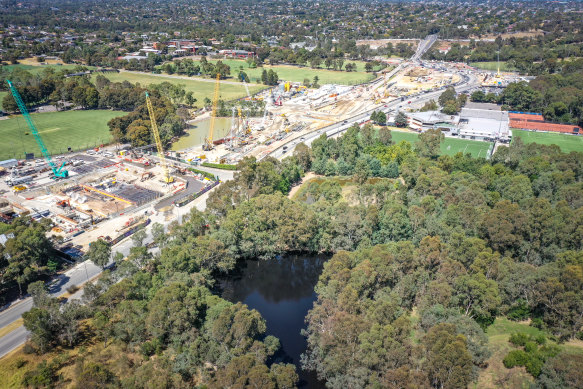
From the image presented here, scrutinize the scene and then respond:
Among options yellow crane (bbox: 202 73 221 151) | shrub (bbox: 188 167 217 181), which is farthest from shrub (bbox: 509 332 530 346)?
yellow crane (bbox: 202 73 221 151)

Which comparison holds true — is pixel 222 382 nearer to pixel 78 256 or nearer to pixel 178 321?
pixel 178 321

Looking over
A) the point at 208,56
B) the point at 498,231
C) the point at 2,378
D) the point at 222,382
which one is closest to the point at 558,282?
the point at 498,231

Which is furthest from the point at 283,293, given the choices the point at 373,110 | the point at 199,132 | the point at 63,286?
the point at 373,110

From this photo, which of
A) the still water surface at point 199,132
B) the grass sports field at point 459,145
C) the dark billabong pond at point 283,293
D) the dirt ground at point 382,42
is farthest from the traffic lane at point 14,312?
the dirt ground at point 382,42

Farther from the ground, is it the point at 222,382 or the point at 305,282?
the point at 222,382

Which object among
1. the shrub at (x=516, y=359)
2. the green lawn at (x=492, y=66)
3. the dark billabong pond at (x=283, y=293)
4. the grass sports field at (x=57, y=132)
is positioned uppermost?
the green lawn at (x=492, y=66)

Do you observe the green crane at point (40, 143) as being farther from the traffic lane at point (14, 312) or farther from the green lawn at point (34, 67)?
the green lawn at point (34, 67)

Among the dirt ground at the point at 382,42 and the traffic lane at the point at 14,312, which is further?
the dirt ground at the point at 382,42
